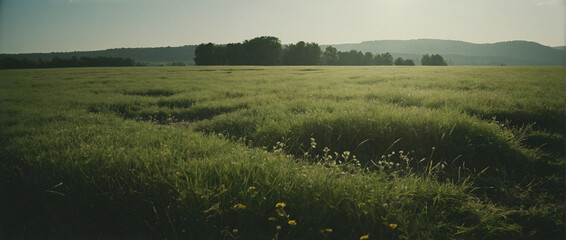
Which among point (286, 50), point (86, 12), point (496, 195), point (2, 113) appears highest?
point (286, 50)

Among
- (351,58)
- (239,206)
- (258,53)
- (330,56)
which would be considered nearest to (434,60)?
(351,58)

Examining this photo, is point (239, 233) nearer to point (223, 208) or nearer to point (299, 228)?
point (223, 208)

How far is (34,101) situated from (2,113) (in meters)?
2.28

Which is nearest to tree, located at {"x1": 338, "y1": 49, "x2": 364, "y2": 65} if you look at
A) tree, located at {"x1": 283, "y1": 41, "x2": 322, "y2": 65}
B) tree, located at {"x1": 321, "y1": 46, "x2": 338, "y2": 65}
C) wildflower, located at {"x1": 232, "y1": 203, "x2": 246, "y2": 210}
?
tree, located at {"x1": 321, "y1": 46, "x2": 338, "y2": 65}

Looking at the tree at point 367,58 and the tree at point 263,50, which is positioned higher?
the tree at point 367,58

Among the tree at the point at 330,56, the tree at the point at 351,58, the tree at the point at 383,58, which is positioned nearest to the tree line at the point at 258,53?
the tree at the point at 330,56

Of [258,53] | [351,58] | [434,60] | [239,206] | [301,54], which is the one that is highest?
[434,60]

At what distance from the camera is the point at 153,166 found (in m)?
3.02

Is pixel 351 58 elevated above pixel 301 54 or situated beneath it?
elevated above

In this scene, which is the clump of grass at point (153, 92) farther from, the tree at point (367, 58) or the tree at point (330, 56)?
the tree at point (367, 58)

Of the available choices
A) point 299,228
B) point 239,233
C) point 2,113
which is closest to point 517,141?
point 299,228

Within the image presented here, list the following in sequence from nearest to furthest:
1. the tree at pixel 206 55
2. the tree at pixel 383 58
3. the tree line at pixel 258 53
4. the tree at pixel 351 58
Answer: the tree line at pixel 258 53 < the tree at pixel 206 55 < the tree at pixel 351 58 < the tree at pixel 383 58

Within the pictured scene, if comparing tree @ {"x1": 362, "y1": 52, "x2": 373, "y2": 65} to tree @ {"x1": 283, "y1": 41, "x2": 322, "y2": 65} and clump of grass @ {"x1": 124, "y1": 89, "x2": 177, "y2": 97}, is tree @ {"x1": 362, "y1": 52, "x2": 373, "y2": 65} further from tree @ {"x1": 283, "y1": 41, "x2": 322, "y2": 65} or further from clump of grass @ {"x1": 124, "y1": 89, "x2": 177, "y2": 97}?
clump of grass @ {"x1": 124, "y1": 89, "x2": 177, "y2": 97}

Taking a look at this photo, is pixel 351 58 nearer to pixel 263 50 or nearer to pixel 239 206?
pixel 263 50
